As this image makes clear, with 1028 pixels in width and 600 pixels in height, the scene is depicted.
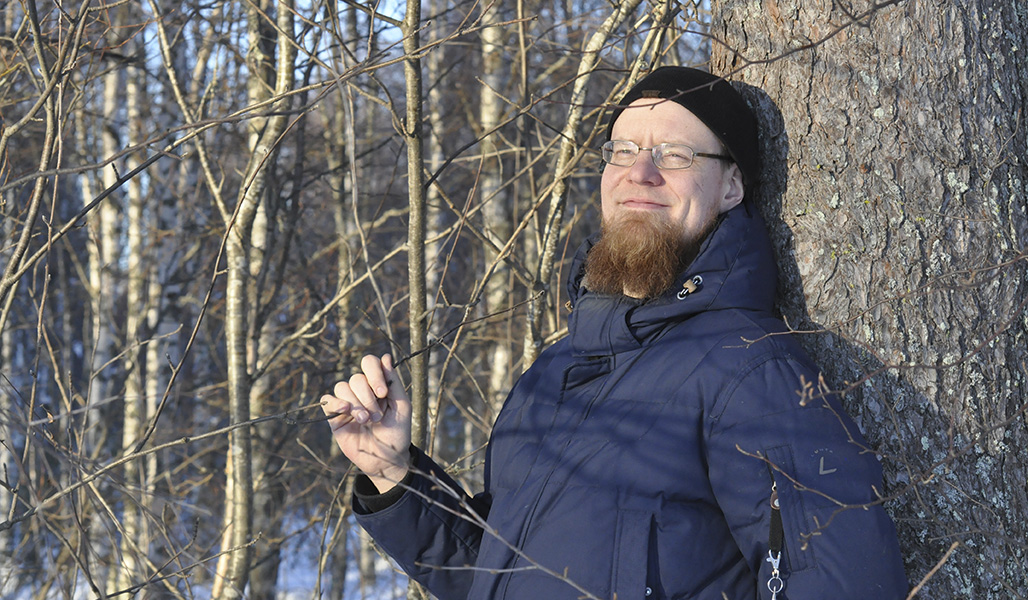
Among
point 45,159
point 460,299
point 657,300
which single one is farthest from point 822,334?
point 460,299

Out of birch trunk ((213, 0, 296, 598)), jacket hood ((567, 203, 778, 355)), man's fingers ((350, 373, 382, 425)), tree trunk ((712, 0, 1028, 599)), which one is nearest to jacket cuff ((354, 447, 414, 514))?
man's fingers ((350, 373, 382, 425))

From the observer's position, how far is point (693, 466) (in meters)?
1.61

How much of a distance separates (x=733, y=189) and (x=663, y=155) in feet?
0.60

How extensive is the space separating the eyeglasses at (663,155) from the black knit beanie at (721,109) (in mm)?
55

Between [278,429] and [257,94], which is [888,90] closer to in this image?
[257,94]

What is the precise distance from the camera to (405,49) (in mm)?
2379

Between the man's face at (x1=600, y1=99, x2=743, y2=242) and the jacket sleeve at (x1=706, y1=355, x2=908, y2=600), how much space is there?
0.47 metres

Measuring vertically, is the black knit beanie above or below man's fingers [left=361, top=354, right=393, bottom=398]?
above

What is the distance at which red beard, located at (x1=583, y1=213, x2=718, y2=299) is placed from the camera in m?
1.87

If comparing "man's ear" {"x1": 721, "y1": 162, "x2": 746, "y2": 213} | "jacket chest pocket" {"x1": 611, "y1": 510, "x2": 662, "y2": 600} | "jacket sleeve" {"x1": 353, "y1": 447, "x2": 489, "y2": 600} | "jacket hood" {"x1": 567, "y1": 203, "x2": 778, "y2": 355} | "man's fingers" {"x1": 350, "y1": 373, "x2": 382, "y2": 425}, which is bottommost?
"jacket sleeve" {"x1": 353, "y1": 447, "x2": 489, "y2": 600}

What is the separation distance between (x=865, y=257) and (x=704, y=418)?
1.68 ft

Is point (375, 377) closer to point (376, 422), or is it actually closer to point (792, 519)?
point (376, 422)

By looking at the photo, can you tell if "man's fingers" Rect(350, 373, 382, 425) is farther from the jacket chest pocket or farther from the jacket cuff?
the jacket chest pocket

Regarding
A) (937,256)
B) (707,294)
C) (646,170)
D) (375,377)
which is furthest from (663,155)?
(375,377)
